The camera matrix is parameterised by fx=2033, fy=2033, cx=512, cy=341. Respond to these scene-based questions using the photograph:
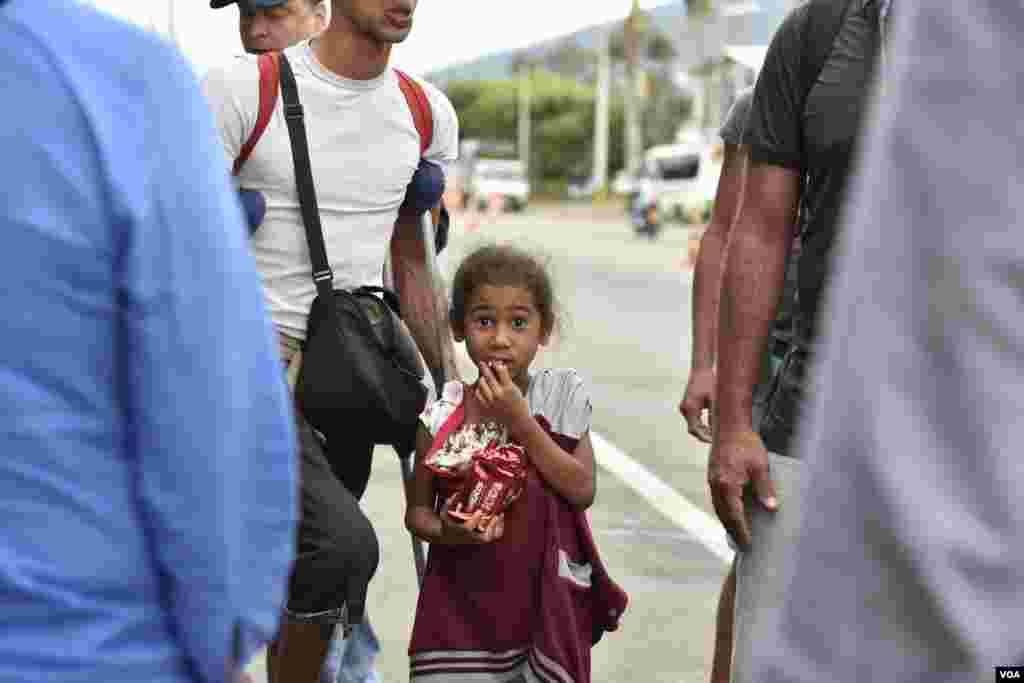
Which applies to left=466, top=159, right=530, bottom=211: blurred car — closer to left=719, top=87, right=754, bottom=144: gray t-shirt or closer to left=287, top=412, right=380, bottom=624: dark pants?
left=719, top=87, right=754, bottom=144: gray t-shirt

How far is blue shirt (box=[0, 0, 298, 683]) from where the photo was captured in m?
1.98

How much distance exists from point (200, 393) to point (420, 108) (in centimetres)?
286

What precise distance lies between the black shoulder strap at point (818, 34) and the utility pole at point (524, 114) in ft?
357

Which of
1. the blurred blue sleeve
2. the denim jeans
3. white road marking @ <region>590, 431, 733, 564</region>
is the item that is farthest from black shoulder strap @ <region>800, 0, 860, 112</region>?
white road marking @ <region>590, 431, 733, 564</region>

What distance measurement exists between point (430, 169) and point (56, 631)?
9.65 ft

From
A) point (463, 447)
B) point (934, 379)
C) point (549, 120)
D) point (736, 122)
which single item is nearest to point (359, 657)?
point (463, 447)

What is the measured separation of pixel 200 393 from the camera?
2.03m

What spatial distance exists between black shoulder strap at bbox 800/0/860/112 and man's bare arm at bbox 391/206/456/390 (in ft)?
5.23

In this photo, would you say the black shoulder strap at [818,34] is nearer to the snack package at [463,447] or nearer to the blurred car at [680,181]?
the snack package at [463,447]

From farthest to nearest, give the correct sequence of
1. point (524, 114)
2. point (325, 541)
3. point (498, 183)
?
1. point (524, 114)
2. point (498, 183)
3. point (325, 541)

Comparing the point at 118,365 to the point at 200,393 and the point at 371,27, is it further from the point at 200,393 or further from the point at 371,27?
the point at 371,27

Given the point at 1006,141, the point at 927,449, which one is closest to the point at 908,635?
the point at 927,449

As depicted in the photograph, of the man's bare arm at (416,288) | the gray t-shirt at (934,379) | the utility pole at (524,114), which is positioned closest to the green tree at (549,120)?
the utility pole at (524,114)

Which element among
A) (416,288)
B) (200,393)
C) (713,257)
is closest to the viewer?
(200,393)
